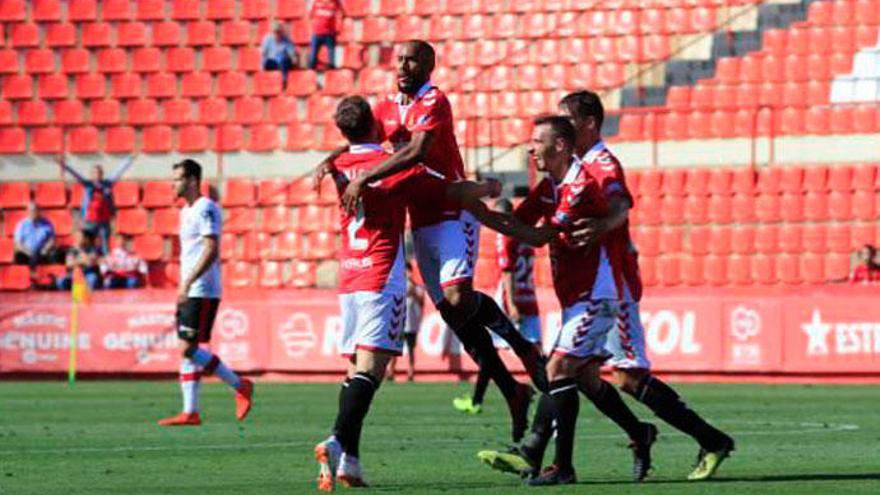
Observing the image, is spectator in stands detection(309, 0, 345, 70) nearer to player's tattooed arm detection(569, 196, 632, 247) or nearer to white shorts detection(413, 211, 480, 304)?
white shorts detection(413, 211, 480, 304)

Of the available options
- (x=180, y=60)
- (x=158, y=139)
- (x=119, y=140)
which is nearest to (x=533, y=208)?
(x=158, y=139)

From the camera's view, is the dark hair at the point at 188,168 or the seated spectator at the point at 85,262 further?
the seated spectator at the point at 85,262

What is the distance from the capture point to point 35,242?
106 feet

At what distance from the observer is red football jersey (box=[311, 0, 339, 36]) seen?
33909 millimetres

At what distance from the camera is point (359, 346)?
11.4 meters

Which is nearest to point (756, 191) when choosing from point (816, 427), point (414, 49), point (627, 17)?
point (627, 17)

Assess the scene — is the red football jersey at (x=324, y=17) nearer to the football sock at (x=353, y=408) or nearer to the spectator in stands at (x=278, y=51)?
the spectator in stands at (x=278, y=51)

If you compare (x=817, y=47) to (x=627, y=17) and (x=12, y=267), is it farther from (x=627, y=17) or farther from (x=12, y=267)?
(x=12, y=267)

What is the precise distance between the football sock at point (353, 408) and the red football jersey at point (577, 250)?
1.18m

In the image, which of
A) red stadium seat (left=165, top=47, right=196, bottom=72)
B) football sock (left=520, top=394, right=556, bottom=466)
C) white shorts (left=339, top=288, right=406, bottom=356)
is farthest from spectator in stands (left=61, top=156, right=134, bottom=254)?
football sock (left=520, top=394, right=556, bottom=466)

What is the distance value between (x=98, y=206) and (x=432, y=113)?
21.1 metres

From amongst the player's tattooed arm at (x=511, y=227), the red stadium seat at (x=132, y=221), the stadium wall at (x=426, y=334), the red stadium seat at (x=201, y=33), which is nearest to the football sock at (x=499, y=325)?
the player's tattooed arm at (x=511, y=227)

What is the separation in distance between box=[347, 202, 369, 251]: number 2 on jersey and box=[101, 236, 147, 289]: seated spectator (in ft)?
64.5

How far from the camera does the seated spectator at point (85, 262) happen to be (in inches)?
1206
